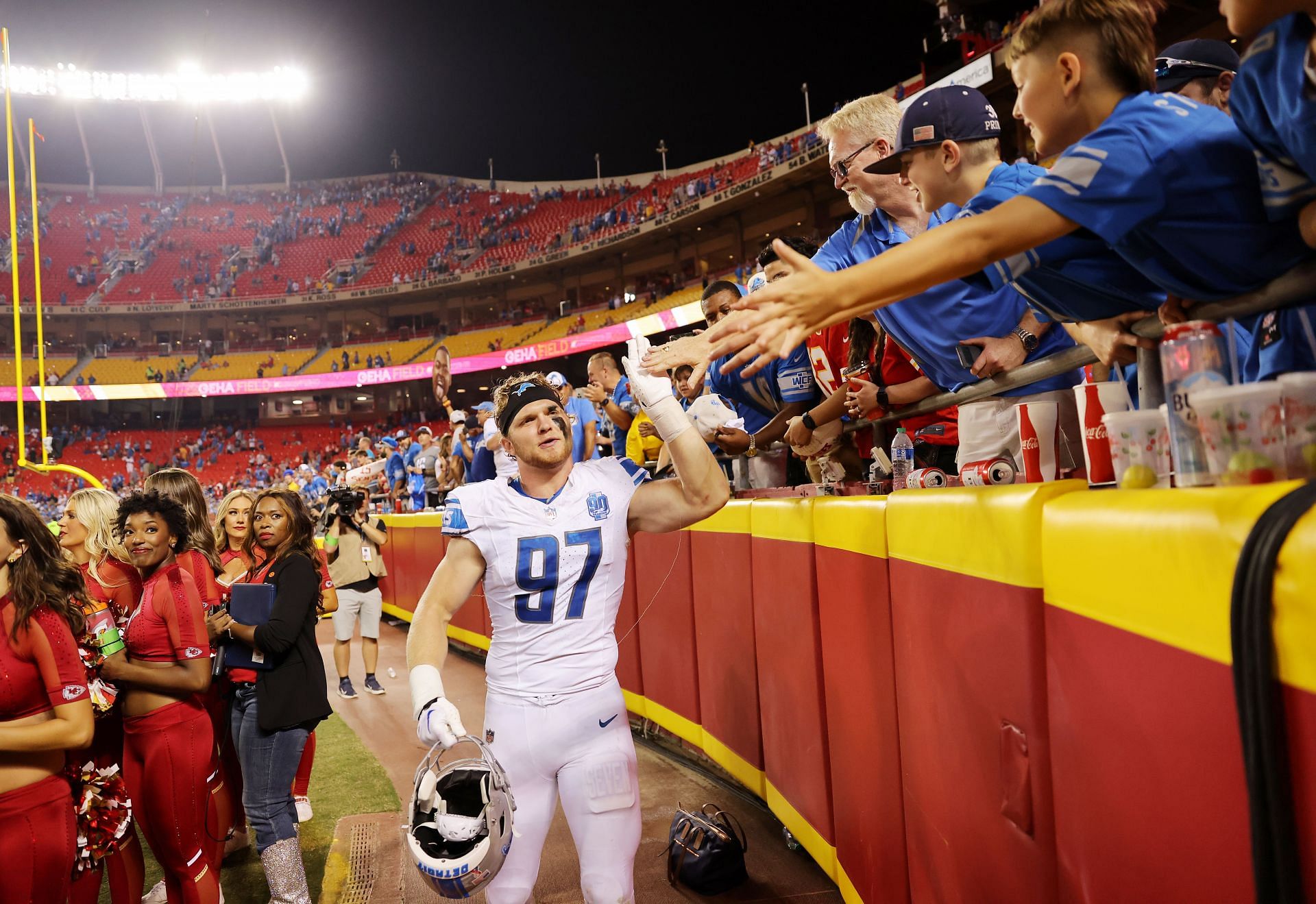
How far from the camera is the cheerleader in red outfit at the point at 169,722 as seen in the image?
140 inches

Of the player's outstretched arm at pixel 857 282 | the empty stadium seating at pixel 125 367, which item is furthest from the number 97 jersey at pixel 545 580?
the empty stadium seating at pixel 125 367

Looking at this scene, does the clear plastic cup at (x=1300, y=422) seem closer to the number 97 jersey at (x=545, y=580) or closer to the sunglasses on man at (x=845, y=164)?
the number 97 jersey at (x=545, y=580)

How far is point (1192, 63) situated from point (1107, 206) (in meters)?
1.66

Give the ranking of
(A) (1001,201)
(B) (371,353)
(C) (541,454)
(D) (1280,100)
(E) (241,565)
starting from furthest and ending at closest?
1. (B) (371,353)
2. (E) (241,565)
3. (C) (541,454)
4. (A) (1001,201)
5. (D) (1280,100)

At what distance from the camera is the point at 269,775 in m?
4.06

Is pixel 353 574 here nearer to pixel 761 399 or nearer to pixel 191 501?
pixel 191 501

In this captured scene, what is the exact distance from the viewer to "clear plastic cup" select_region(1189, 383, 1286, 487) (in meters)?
1.13

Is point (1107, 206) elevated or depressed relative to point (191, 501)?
elevated

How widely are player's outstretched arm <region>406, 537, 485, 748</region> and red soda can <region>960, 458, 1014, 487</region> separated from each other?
64.8 inches

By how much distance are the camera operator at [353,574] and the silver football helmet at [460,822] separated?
6472 mm

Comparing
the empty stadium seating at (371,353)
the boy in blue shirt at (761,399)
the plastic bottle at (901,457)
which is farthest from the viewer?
the empty stadium seating at (371,353)

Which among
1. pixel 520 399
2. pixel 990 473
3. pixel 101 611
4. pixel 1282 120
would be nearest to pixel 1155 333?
pixel 1282 120

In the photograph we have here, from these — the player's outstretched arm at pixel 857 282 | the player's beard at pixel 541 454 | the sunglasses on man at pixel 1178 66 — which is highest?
the sunglasses on man at pixel 1178 66

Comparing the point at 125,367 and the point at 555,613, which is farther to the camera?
the point at 125,367
